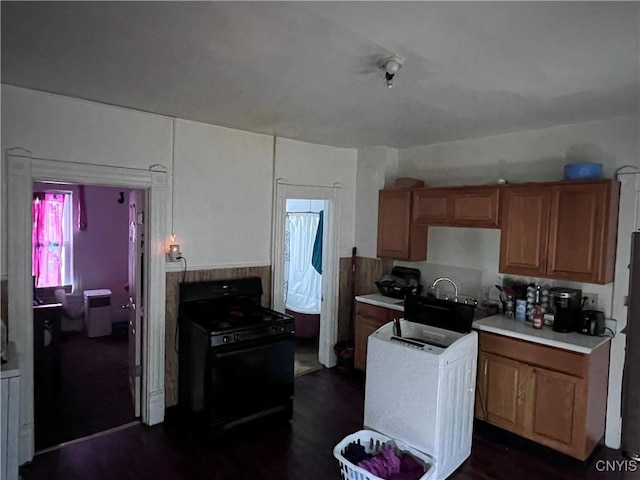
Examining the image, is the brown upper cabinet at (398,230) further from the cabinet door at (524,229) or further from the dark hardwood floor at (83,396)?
the dark hardwood floor at (83,396)

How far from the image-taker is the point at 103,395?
12.7 ft

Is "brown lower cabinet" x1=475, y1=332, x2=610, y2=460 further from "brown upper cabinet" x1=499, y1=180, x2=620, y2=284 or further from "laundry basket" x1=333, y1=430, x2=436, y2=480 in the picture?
"laundry basket" x1=333, y1=430, x2=436, y2=480

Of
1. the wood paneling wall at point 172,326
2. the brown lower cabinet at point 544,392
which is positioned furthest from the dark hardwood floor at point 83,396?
the brown lower cabinet at point 544,392

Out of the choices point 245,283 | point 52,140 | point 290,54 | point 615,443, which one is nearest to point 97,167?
point 52,140

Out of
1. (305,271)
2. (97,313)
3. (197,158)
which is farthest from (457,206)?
(97,313)

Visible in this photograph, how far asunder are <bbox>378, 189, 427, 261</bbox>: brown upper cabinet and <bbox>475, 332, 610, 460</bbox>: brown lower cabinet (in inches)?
48.1

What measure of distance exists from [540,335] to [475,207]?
1196 millimetres

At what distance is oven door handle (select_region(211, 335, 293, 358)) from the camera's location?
3.04 metres

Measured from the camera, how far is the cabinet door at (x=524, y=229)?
10.7ft

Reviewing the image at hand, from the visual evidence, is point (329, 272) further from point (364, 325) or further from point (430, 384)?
point (430, 384)

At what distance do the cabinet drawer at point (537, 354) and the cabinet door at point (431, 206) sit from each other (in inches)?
46.1

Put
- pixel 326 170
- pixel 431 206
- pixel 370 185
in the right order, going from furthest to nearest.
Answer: pixel 370 185 → pixel 326 170 → pixel 431 206

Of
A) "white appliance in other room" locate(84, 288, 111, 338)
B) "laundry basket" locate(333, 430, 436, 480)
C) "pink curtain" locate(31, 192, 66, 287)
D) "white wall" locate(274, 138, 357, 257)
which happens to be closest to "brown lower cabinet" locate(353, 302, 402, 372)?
"white wall" locate(274, 138, 357, 257)

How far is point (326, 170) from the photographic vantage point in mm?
4547
